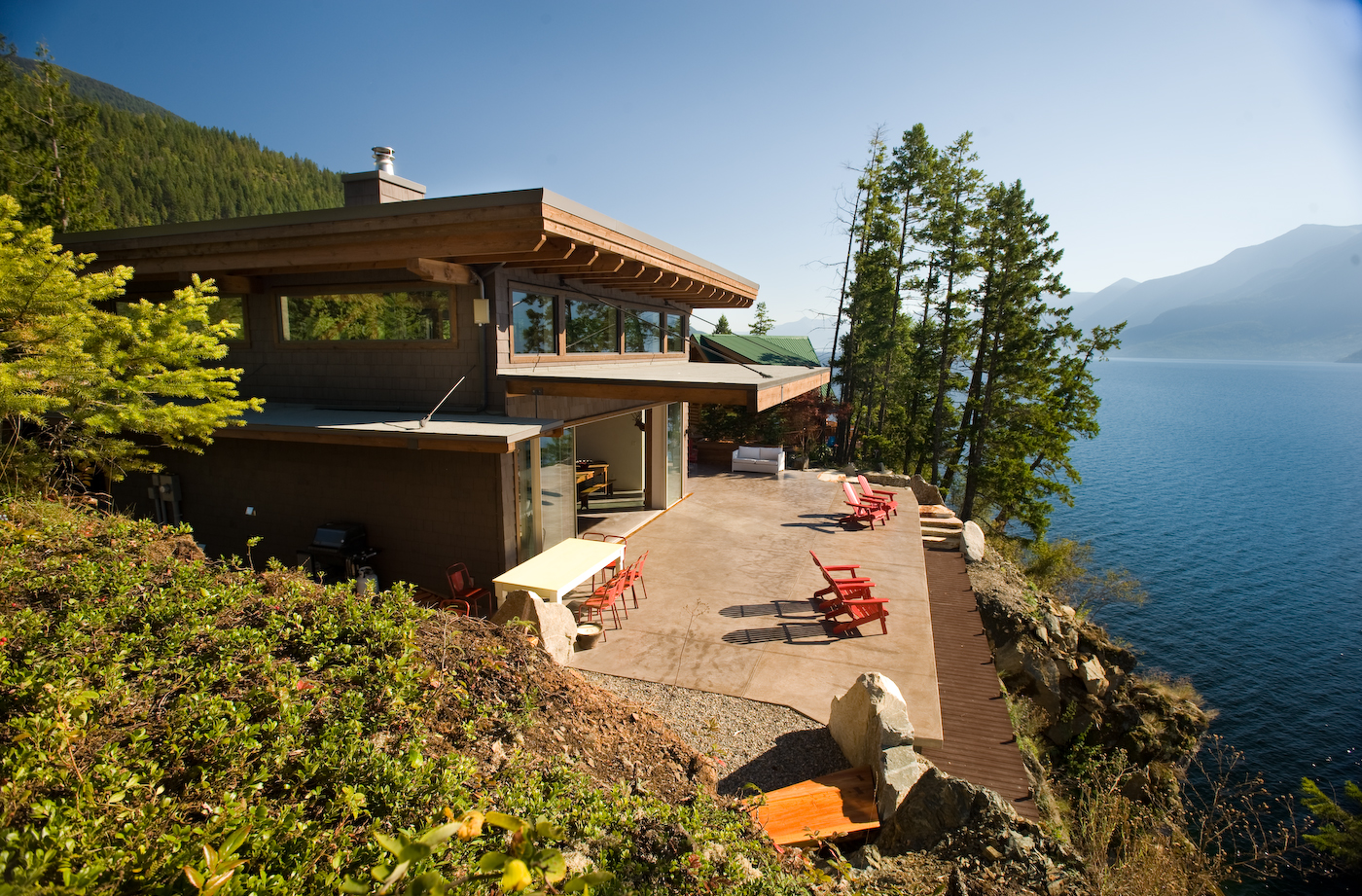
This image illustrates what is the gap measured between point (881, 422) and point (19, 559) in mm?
27407

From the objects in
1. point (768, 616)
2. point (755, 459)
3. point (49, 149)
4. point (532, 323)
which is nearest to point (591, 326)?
point (532, 323)

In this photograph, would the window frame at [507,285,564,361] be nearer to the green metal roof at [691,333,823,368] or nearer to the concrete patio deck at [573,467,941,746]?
the concrete patio deck at [573,467,941,746]

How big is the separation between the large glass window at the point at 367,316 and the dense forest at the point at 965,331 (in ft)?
57.3

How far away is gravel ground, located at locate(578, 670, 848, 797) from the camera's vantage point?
191 inches

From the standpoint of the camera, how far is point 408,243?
7.16m

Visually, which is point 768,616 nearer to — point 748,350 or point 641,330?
point 641,330

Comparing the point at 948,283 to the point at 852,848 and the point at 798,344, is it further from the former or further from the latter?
the point at 852,848

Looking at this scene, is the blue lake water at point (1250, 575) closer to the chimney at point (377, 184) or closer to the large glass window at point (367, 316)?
the large glass window at point (367, 316)

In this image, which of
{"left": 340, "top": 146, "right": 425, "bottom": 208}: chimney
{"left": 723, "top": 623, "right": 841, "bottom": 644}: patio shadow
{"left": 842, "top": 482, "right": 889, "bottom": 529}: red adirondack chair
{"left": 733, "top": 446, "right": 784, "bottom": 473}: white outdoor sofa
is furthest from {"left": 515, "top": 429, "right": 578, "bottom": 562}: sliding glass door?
{"left": 733, "top": 446, "right": 784, "bottom": 473}: white outdoor sofa

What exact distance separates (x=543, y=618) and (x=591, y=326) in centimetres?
566

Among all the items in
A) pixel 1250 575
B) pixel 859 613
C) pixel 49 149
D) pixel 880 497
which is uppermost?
pixel 49 149

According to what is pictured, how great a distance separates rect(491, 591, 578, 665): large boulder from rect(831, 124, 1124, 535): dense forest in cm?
1839

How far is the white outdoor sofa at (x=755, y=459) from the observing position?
16922mm

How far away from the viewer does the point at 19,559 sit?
10.9ft
